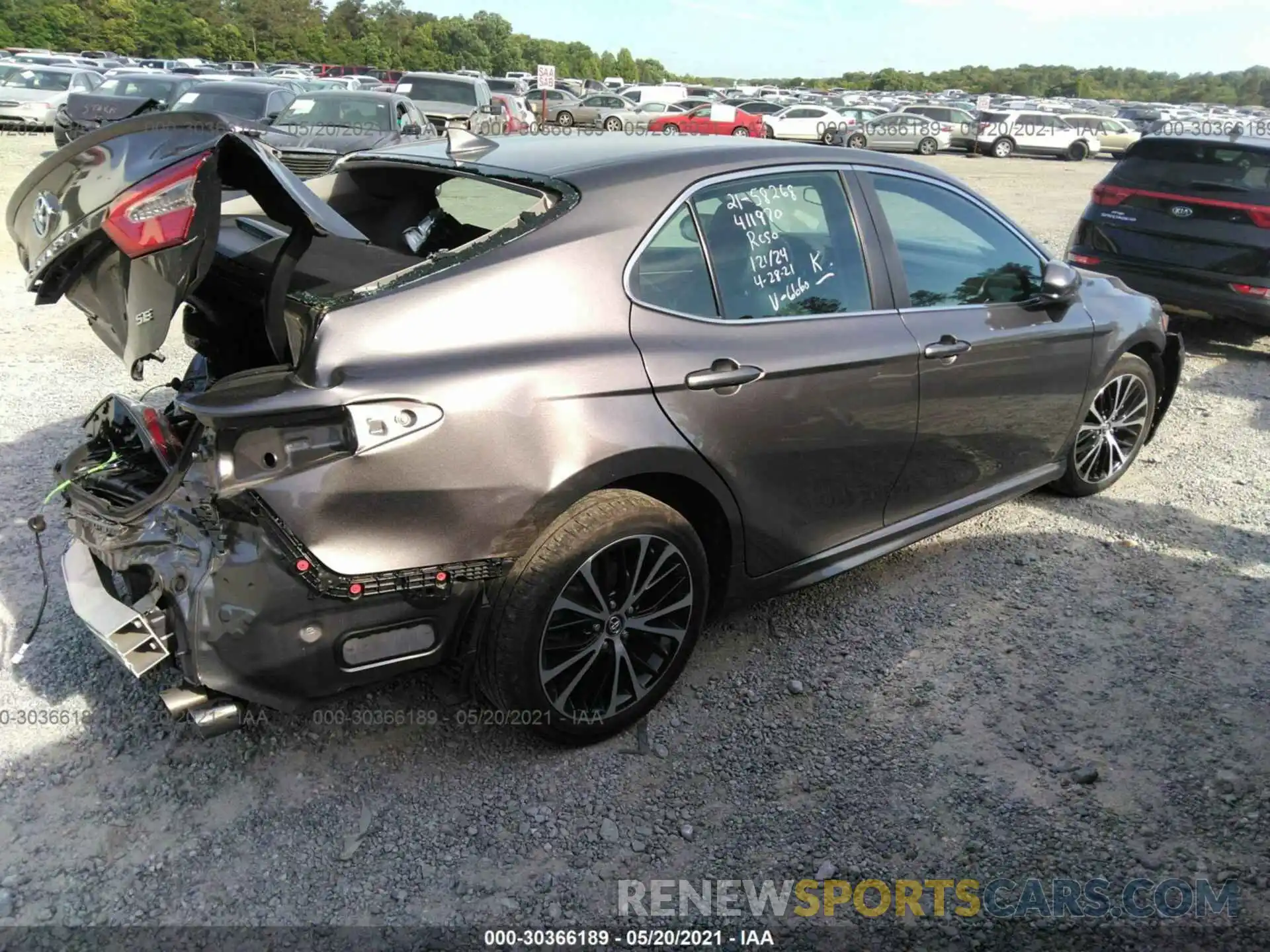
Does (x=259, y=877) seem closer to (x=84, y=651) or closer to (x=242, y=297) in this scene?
(x=84, y=651)

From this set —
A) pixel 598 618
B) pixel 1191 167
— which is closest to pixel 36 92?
pixel 1191 167

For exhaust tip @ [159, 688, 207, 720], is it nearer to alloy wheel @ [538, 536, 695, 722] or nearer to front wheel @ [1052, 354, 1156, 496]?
alloy wheel @ [538, 536, 695, 722]

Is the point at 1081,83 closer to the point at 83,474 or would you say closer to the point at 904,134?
the point at 904,134

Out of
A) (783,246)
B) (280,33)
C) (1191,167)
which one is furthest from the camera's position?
(280,33)

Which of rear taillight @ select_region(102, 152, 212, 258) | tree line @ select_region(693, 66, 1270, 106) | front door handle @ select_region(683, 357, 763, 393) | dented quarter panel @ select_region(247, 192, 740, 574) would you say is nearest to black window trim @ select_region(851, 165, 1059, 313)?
front door handle @ select_region(683, 357, 763, 393)

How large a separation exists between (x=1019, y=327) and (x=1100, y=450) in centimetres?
133

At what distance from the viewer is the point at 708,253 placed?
9.86 ft

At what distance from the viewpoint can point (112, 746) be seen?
2848mm

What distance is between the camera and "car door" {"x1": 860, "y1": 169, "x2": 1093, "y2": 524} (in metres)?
3.52

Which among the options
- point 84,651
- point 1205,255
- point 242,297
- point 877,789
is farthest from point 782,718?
point 1205,255

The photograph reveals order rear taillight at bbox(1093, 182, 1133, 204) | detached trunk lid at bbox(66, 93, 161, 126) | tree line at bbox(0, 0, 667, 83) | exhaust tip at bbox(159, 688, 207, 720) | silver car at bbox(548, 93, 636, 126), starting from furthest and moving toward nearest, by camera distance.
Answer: tree line at bbox(0, 0, 667, 83), silver car at bbox(548, 93, 636, 126), detached trunk lid at bbox(66, 93, 161, 126), rear taillight at bbox(1093, 182, 1133, 204), exhaust tip at bbox(159, 688, 207, 720)

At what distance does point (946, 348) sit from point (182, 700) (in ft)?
9.06

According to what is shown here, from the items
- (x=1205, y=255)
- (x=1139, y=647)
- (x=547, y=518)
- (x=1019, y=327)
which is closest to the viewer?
(x=547, y=518)

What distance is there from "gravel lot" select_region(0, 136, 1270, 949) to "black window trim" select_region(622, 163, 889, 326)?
1.24 m
